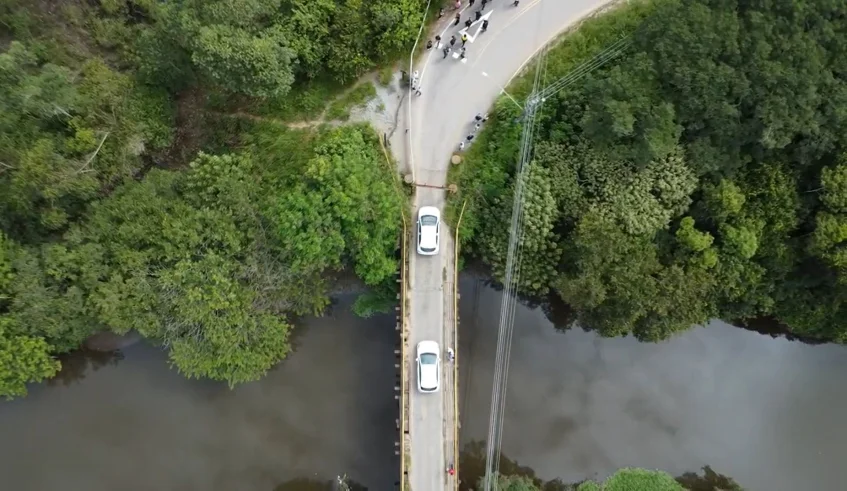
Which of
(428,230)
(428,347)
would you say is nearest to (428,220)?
(428,230)

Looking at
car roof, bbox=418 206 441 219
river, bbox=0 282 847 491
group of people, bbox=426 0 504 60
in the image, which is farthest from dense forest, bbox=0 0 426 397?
river, bbox=0 282 847 491

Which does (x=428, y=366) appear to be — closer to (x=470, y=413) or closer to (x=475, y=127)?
(x=470, y=413)

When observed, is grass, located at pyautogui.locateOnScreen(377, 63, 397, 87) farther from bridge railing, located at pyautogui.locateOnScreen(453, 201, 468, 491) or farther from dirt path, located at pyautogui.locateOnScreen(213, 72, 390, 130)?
bridge railing, located at pyautogui.locateOnScreen(453, 201, 468, 491)

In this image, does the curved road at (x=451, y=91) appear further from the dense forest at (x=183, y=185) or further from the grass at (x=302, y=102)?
the grass at (x=302, y=102)

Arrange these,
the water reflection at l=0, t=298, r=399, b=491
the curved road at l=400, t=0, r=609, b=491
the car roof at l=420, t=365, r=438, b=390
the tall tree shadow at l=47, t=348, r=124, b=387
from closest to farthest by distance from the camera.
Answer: the car roof at l=420, t=365, r=438, b=390 → the curved road at l=400, t=0, r=609, b=491 → the water reflection at l=0, t=298, r=399, b=491 → the tall tree shadow at l=47, t=348, r=124, b=387

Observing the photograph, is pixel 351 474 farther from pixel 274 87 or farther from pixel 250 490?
pixel 274 87

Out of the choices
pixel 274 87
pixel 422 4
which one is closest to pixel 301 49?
pixel 274 87
